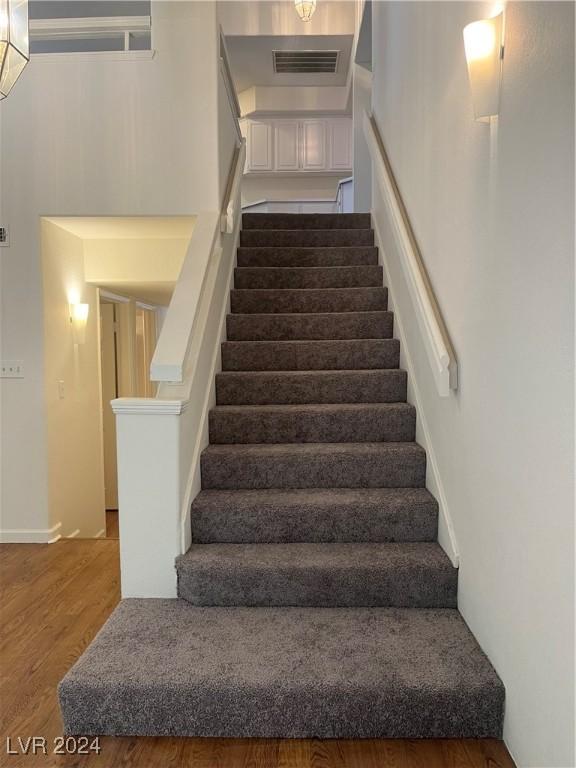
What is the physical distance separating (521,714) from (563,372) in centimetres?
101

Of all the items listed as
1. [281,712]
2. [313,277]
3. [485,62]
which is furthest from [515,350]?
[313,277]

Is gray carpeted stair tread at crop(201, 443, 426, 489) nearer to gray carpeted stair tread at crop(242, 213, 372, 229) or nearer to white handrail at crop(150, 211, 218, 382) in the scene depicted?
white handrail at crop(150, 211, 218, 382)

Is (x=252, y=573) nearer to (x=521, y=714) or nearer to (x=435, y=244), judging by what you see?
(x=521, y=714)

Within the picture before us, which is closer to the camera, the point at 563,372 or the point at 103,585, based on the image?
the point at 563,372

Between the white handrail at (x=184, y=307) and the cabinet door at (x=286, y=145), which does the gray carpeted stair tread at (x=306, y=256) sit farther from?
the cabinet door at (x=286, y=145)

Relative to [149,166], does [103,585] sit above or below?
below

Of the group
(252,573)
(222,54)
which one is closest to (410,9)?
(222,54)

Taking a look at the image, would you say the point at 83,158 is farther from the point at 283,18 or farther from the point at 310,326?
the point at 283,18

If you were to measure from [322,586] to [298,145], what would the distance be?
7.24 metres

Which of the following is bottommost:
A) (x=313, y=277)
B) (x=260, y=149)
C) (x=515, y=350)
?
(x=515, y=350)

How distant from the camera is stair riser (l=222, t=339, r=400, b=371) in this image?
3539mm

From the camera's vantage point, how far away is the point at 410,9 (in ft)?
10.2

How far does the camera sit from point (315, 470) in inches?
109

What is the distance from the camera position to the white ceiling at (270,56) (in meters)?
6.63
